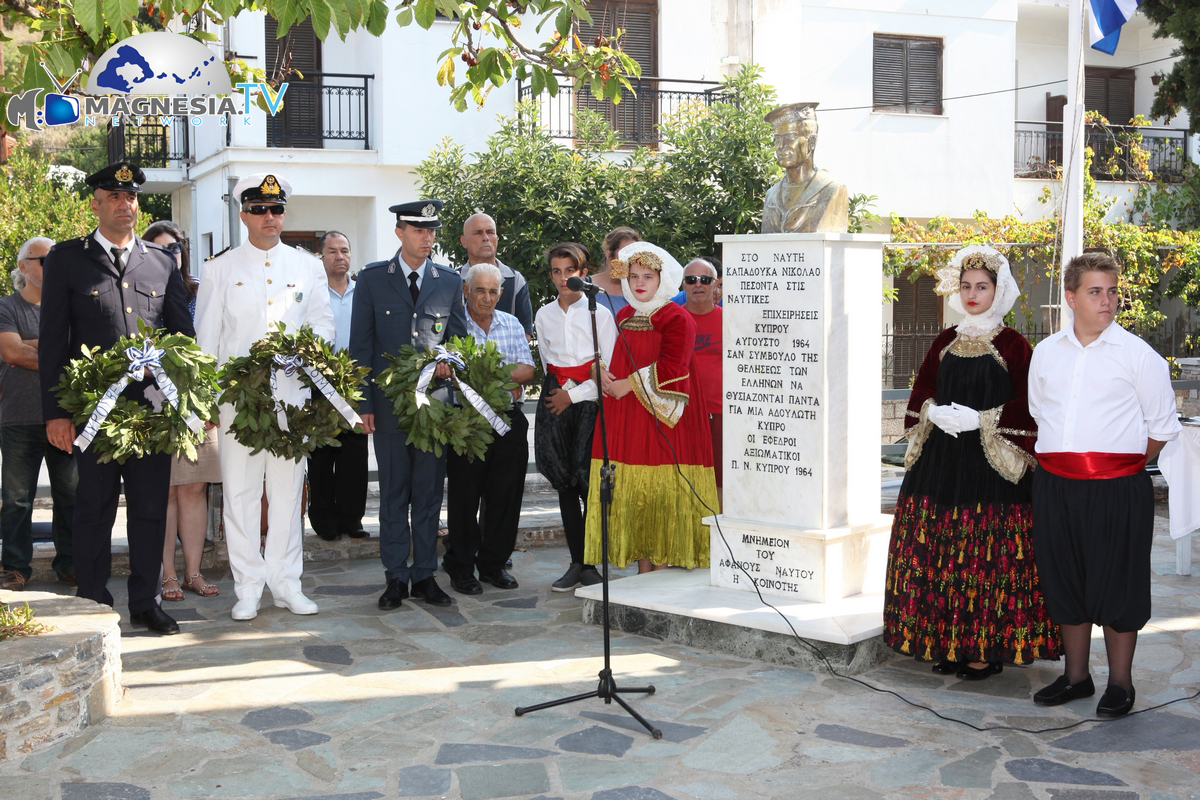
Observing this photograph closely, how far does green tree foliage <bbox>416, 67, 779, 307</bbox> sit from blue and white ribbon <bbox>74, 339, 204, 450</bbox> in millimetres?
6737

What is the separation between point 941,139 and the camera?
1936 centimetres

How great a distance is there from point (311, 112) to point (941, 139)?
9.95 m

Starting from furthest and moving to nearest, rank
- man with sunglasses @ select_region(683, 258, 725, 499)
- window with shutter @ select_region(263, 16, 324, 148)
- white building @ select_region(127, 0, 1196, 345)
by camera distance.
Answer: window with shutter @ select_region(263, 16, 324, 148)
white building @ select_region(127, 0, 1196, 345)
man with sunglasses @ select_region(683, 258, 725, 499)

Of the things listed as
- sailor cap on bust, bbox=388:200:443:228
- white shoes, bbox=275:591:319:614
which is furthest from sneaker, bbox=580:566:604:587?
sailor cap on bust, bbox=388:200:443:228

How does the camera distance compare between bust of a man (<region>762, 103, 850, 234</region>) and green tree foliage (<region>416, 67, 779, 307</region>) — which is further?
green tree foliage (<region>416, 67, 779, 307</region>)

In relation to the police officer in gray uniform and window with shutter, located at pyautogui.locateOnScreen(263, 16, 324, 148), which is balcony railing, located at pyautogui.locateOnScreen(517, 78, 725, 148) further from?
the police officer in gray uniform

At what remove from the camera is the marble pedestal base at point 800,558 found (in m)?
6.12

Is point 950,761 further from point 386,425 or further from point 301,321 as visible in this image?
point 301,321

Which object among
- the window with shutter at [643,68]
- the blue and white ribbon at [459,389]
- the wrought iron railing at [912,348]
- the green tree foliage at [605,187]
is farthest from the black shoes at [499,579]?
the window with shutter at [643,68]

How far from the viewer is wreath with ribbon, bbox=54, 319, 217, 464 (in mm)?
5836

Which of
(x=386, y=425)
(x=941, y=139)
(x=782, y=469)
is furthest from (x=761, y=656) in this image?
(x=941, y=139)

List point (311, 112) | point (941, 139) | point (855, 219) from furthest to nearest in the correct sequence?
1. point (941, 139)
2. point (311, 112)
3. point (855, 219)

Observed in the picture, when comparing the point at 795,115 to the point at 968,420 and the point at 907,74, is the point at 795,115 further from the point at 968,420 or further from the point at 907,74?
the point at 907,74

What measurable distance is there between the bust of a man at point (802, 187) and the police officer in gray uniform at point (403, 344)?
1924 millimetres
